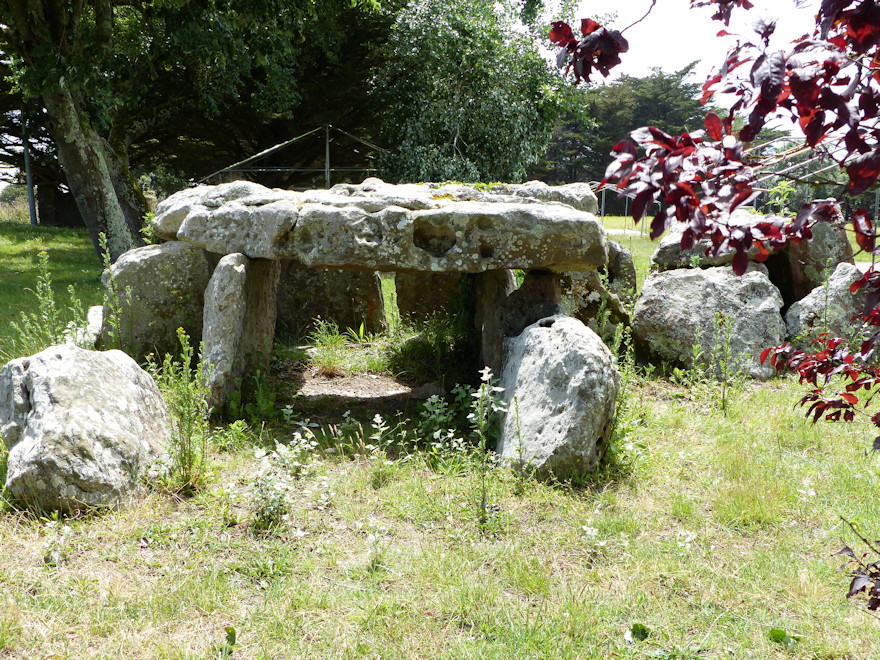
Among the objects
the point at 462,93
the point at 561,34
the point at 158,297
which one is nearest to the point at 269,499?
the point at 561,34

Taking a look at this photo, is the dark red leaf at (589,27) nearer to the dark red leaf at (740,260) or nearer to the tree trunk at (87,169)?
the dark red leaf at (740,260)

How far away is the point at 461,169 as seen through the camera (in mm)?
13094

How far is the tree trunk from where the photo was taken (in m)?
8.84

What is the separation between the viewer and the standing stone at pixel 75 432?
3.52 m

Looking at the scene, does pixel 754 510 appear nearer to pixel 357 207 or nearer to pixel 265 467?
pixel 265 467

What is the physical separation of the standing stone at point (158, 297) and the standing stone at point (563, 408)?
3.09 meters

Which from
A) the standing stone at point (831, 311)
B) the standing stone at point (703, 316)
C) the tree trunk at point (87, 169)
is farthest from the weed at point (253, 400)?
the tree trunk at point (87, 169)

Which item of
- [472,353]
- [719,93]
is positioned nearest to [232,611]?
[719,93]

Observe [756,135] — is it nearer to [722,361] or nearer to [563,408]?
[563,408]

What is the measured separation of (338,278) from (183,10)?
4.72 meters

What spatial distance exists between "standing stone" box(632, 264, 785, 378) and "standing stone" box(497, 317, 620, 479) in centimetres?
217

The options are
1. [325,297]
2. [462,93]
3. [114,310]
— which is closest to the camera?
[114,310]

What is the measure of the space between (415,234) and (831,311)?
4.07 meters

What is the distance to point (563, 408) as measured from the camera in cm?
411
